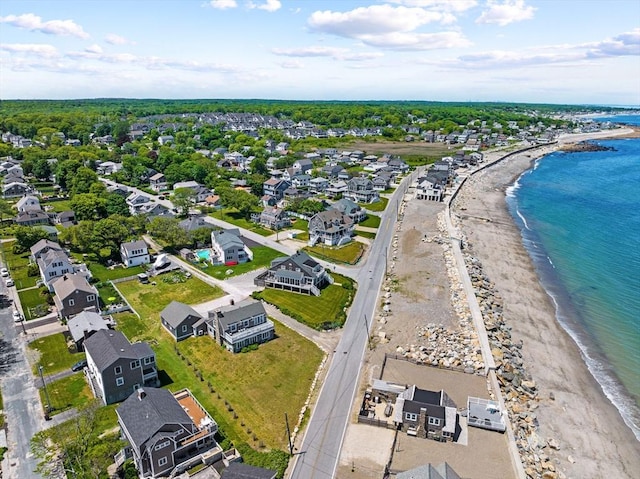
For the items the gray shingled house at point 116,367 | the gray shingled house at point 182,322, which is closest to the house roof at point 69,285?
the gray shingled house at point 182,322

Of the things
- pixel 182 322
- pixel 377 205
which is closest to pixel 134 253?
pixel 182 322

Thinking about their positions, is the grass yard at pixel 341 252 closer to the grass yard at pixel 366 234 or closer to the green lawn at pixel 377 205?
the grass yard at pixel 366 234

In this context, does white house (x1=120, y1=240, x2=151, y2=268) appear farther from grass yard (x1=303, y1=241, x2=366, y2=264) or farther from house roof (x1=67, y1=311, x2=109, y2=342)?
grass yard (x1=303, y1=241, x2=366, y2=264)

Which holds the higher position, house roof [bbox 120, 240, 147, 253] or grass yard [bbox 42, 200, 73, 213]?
house roof [bbox 120, 240, 147, 253]

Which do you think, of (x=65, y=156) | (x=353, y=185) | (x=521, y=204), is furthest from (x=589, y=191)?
(x=65, y=156)

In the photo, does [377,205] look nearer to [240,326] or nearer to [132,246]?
[132,246]

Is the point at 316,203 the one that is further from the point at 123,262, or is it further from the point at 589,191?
the point at 589,191

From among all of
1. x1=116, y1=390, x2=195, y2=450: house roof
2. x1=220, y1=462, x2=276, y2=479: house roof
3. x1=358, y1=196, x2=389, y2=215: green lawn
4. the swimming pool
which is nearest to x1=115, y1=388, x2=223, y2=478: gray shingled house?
x1=116, y1=390, x2=195, y2=450: house roof
